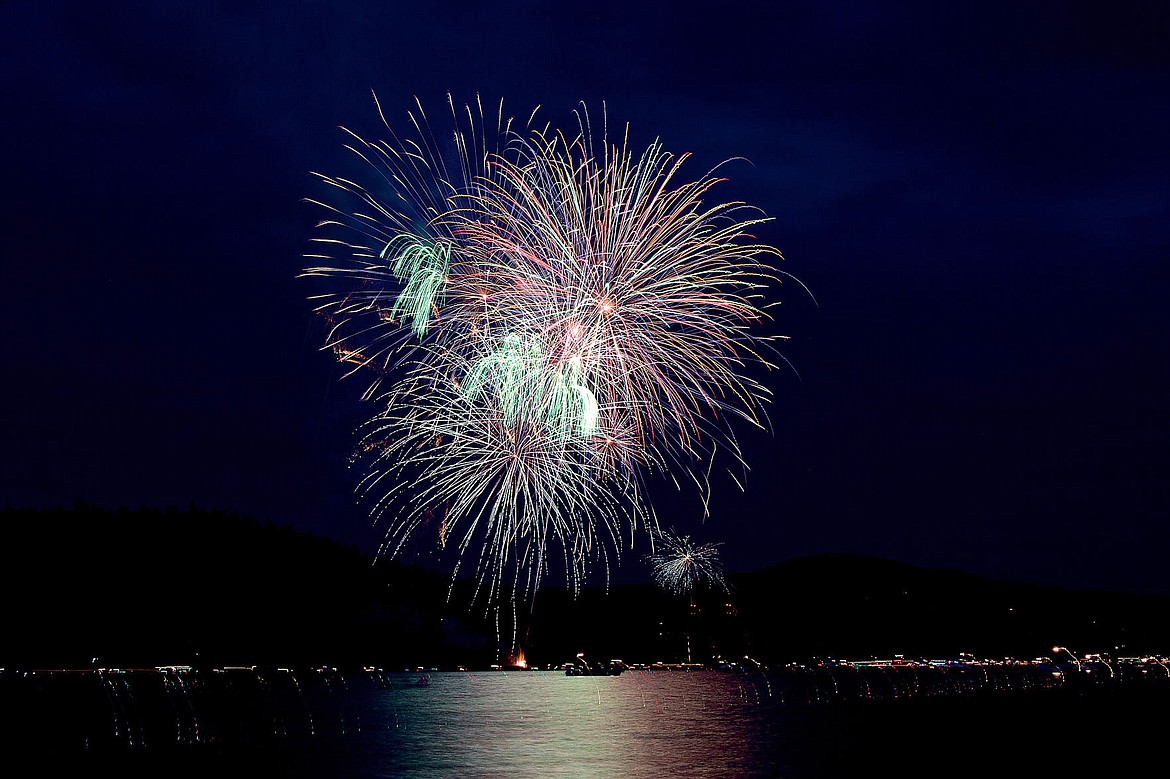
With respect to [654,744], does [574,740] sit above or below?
above

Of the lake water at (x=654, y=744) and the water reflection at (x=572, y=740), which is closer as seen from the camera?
the lake water at (x=654, y=744)

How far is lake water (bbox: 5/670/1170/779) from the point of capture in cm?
3259

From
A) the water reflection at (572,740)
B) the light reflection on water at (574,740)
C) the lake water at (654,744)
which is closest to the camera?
the lake water at (654,744)

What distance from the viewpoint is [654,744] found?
42188mm

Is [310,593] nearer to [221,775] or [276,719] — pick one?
[276,719]

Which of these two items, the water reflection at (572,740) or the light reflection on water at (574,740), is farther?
the water reflection at (572,740)

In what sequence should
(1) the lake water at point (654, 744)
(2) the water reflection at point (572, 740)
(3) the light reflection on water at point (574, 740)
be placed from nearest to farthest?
(1) the lake water at point (654, 744), (3) the light reflection on water at point (574, 740), (2) the water reflection at point (572, 740)

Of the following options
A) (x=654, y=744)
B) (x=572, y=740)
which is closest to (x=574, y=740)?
(x=572, y=740)

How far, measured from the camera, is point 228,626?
16212cm

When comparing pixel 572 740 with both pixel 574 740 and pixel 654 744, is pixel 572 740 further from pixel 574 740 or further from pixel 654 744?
pixel 654 744

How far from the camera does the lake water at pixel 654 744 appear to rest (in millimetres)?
32594
